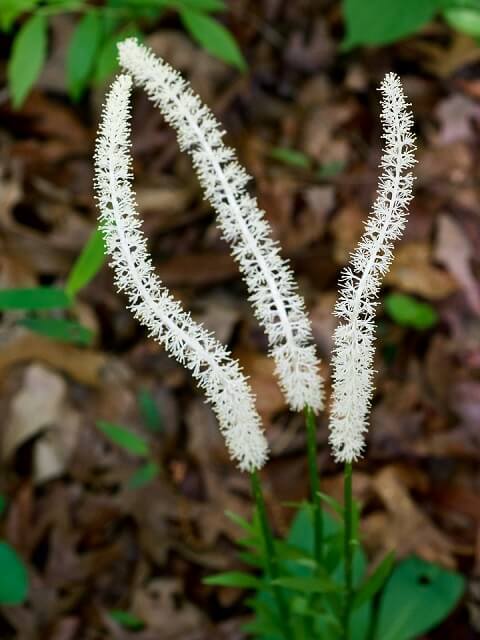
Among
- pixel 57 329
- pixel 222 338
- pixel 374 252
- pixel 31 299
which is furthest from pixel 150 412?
pixel 374 252

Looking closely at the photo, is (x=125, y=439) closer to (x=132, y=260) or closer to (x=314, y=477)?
(x=314, y=477)

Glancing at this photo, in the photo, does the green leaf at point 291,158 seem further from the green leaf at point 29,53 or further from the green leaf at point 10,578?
the green leaf at point 10,578

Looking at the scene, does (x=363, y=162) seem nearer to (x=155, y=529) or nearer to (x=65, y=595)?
(x=155, y=529)

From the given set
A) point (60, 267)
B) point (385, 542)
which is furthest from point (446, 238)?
point (60, 267)

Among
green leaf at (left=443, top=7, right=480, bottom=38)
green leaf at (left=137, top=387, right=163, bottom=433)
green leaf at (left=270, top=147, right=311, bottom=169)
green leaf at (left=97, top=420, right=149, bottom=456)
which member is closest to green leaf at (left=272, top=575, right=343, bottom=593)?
green leaf at (left=97, top=420, right=149, bottom=456)

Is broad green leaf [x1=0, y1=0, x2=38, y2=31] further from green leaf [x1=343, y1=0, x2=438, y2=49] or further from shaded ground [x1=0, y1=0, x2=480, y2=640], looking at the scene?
green leaf [x1=343, y1=0, x2=438, y2=49]

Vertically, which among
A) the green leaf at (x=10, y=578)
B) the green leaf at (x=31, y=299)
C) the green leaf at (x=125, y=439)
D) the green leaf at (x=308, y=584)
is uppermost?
the green leaf at (x=31, y=299)

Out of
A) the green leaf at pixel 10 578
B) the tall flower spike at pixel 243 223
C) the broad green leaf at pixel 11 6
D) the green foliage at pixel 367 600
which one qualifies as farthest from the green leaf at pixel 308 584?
the broad green leaf at pixel 11 6
